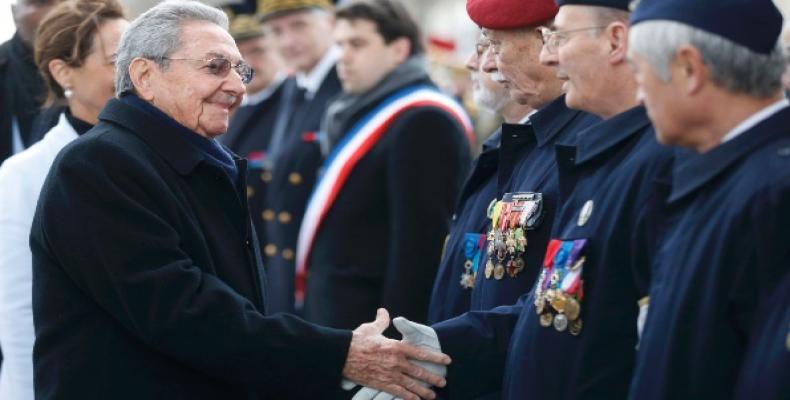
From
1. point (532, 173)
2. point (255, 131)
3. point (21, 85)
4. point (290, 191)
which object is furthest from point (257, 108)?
point (532, 173)

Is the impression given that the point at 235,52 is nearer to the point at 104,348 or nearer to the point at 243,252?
the point at 243,252

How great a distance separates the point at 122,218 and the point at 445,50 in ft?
32.7

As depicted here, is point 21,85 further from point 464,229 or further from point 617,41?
point 617,41

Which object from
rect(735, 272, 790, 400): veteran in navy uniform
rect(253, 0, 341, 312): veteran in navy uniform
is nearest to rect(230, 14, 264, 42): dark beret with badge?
rect(253, 0, 341, 312): veteran in navy uniform

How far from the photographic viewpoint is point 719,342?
3537 millimetres

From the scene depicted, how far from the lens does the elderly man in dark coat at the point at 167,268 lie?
4.58 metres

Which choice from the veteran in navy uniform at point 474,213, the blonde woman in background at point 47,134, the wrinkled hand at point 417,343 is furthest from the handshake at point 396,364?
the blonde woman in background at point 47,134

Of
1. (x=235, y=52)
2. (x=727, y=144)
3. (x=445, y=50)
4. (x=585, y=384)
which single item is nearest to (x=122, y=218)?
(x=235, y=52)

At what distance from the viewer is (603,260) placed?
416cm

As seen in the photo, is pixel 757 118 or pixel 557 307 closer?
pixel 757 118

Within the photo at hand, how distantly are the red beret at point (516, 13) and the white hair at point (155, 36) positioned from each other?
3.23 ft

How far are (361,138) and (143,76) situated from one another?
3228 mm

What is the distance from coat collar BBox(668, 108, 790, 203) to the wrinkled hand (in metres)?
1.31

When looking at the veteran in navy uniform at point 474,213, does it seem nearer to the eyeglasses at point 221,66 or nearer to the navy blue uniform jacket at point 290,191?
the eyeglasses at point 221,66
